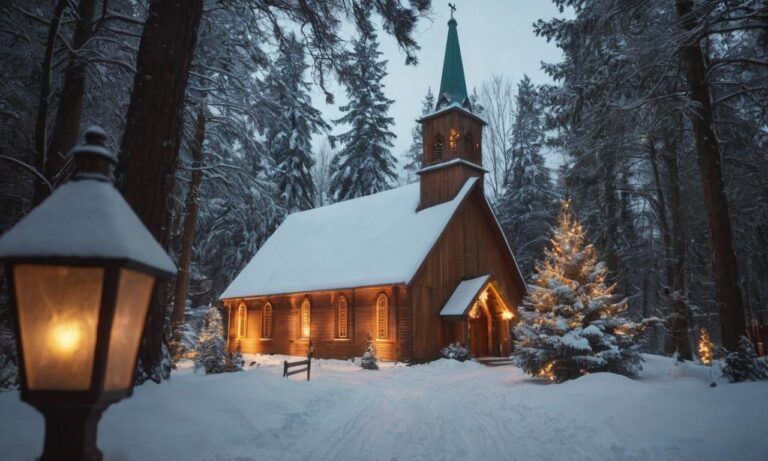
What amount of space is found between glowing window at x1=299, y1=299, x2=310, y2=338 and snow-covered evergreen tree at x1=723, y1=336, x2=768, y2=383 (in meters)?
19.9

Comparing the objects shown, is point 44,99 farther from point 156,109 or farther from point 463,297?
point 463,297

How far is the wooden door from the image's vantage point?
25766 millimetres

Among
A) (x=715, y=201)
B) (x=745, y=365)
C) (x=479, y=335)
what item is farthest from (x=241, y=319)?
(x=745, y=365)

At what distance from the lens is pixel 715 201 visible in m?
11.2

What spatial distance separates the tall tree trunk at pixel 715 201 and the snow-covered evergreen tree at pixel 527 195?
2439cm

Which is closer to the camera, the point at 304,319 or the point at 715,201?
the point at 715,201

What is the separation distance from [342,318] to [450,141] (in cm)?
1132

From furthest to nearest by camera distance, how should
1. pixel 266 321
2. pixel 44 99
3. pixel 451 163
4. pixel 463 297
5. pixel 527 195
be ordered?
pixel 527 195 → pixel 266 321 → pixel 451 163 → pixel 463 297 → pixel 44 99

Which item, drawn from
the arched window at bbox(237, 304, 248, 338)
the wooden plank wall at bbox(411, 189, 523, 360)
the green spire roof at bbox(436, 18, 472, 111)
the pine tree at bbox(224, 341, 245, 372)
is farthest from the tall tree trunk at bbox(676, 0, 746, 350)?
the arched window at bbox(237, 304, 248, 338)

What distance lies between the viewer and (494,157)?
3988 centimetres

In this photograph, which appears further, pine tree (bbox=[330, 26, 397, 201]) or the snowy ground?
pine tree (bbox=[330, 26, 397, 201])

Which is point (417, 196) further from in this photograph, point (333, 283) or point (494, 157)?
point (494, 157)

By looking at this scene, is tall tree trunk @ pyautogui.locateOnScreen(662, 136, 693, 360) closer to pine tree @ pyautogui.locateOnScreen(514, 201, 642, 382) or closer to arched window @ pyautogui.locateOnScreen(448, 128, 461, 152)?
pine tree @ pyautogui.locateOnScreen(514, 201, 642, 382)

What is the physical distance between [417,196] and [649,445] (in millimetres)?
22158
